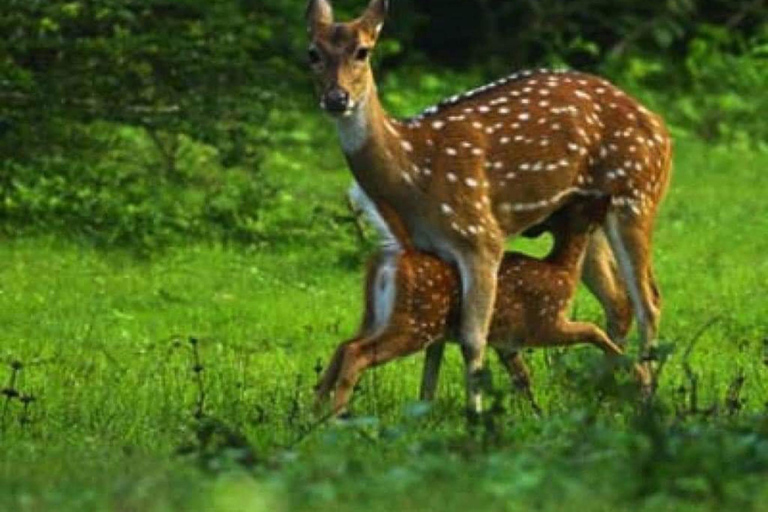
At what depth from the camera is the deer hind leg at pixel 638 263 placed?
13.4m

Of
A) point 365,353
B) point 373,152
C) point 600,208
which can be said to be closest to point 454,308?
point 365,353

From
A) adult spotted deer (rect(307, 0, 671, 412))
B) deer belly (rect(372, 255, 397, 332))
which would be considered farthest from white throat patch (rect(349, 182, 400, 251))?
deer belly (rect(372, 255, 397, 332))

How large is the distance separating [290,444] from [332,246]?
733cm

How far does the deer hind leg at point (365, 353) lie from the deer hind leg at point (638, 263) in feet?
5.19

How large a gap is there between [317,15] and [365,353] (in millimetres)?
1744

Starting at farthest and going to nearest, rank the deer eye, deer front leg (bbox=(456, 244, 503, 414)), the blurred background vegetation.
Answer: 1. the blurred background vegetation
2. the deer eye
3. deer front leg (bbox=(456, 244, 503, 414))

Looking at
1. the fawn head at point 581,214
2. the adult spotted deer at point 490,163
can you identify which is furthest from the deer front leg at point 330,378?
the fawn head at point 581,214

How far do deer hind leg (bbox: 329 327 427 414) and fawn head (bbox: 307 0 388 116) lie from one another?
3.52 feet

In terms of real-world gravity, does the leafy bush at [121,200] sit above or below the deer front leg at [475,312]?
below

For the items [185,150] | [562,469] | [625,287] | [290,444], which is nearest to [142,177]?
[185,150]

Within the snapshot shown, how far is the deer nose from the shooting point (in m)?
12.5

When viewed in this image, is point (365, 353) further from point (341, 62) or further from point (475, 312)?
point (341, 62)

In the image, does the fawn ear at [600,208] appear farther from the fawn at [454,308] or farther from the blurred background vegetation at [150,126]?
the blurred background vegetation at [150,126]

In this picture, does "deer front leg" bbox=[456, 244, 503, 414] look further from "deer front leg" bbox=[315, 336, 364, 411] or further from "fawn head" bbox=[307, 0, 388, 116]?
"fawn head" bbox=[307, 0, 388, 116]
